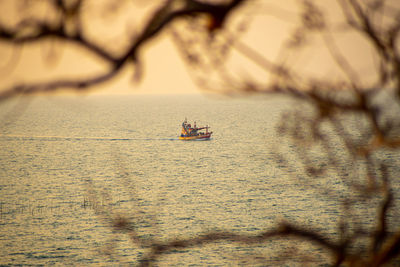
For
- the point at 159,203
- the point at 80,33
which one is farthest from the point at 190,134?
the point at 80,33

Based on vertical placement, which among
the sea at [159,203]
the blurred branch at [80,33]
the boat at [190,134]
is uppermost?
the blurred branch at [80,33]

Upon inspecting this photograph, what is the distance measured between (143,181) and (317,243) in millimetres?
64457

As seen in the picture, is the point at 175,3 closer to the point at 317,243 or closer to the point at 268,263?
the point at 317,243

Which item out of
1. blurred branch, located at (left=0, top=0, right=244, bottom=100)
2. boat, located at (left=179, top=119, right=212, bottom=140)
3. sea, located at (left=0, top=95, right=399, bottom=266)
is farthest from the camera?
boat, located at (left=179, top=119, right=212, bottom=140)

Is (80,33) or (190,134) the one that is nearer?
(80,33)

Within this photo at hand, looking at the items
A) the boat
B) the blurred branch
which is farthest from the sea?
the boat

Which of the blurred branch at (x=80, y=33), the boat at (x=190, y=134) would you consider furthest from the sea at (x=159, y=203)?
the boat at (x=190, y=134)

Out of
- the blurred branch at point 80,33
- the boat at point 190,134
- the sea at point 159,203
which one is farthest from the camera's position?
the boat at point 190,134

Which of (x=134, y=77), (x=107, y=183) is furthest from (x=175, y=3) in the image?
(x=107, y=183)

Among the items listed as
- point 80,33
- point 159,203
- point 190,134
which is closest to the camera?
point 80,33

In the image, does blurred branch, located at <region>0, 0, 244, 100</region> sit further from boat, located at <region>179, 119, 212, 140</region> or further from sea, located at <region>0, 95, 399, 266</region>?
boat, located at <region>179, 119, 212, 140</region>

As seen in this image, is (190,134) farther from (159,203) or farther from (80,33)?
(80,33)

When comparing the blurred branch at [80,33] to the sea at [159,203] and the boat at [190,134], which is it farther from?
the boat at [190,134]

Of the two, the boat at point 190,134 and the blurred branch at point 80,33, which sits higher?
the blurred branch at point 80,33
